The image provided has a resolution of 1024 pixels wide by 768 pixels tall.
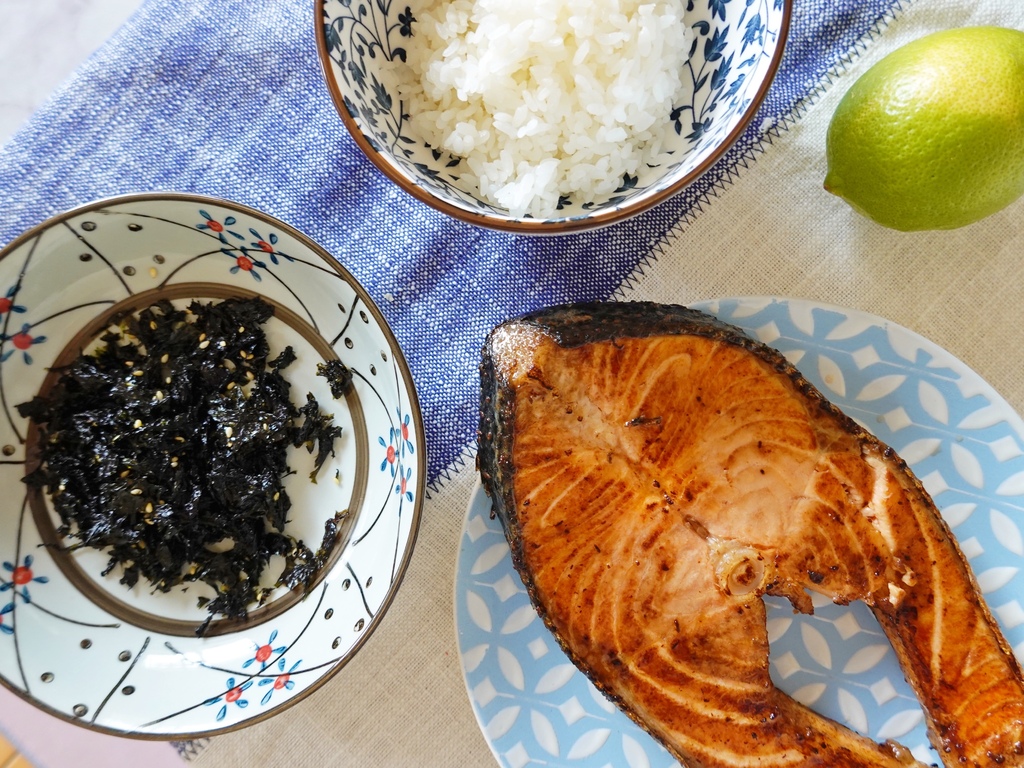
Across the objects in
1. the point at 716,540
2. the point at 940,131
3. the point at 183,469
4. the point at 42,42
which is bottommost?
the point at 183,469

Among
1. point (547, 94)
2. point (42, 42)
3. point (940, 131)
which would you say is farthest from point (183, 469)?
point (940, 131)

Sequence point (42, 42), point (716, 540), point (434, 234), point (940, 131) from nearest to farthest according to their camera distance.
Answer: point (940, 131), point (716, 540), point (434, 234), point (42, 42)

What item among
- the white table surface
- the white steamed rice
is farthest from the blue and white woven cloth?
the white steamed rice

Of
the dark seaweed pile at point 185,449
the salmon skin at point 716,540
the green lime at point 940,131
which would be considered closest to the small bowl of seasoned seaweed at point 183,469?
the dark seaweed pile at point 185,449

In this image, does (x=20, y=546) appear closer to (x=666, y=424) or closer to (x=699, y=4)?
(x=666, y=424)

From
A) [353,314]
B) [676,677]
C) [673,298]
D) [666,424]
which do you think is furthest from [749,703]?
[353,314]

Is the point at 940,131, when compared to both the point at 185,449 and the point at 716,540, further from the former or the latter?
the point at 185,449

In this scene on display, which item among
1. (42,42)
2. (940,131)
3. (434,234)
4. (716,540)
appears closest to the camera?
(940,131)
